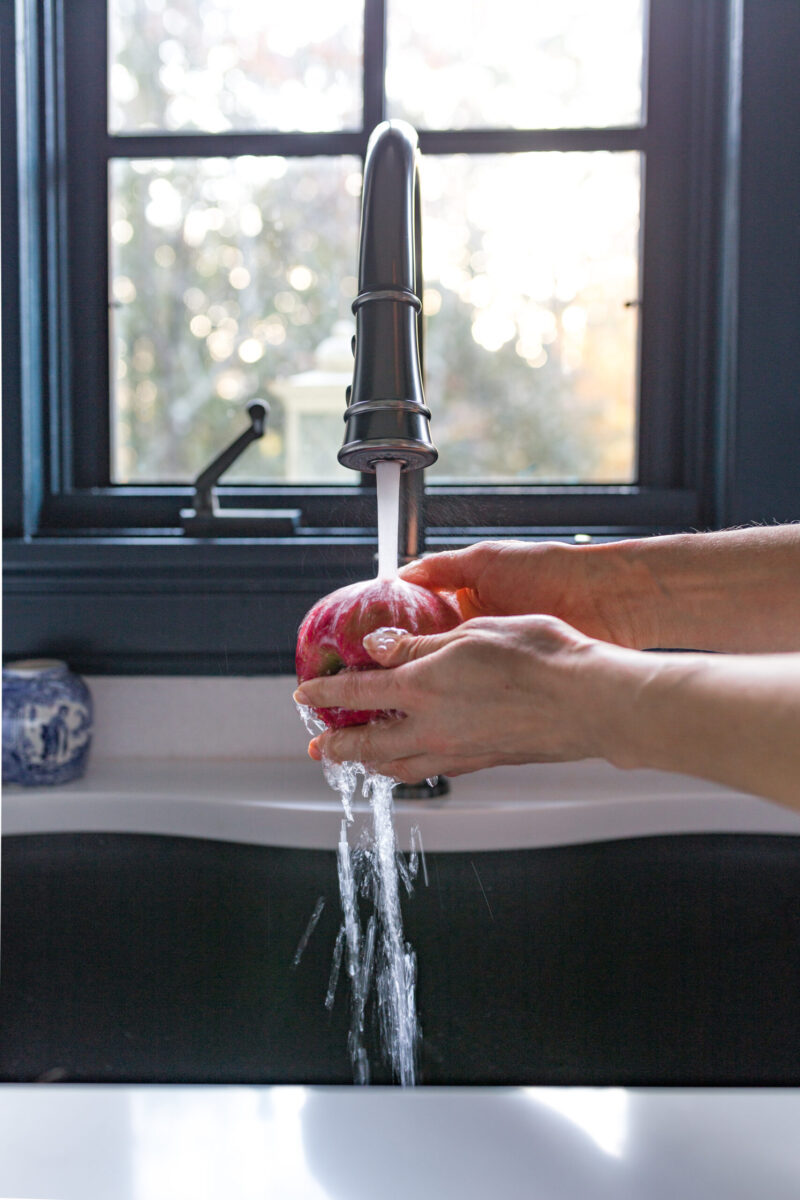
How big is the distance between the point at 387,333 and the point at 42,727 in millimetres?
662

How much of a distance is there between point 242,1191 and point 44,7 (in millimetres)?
1294

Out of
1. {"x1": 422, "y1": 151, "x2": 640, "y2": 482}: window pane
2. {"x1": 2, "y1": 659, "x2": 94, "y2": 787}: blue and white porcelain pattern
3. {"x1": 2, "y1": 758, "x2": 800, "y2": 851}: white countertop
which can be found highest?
{"x1": 422, "y1": 151, "x2": 640, "y2": 482}: window pane

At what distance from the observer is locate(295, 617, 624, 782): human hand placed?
444 millimetres

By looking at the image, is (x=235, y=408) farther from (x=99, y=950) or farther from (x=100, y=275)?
(x=99, y=950)

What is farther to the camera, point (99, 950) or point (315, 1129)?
point (99, 950)

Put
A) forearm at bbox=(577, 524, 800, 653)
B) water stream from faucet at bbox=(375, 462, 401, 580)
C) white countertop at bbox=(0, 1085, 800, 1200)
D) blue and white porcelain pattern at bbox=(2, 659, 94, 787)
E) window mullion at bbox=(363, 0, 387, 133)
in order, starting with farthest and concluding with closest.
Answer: window mullion at bbox=(363, 0, 387, 133) < blue and white porcelain pattern at bbox=(2, 659, 94, 787) < forearm at bbox=(577, 524, 800, 653) < water stream from faucet at bbox=(375, 462, 401, 580) < white countertop at bbox=(0, 1085, 800, 1200)

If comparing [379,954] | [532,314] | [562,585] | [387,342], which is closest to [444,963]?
[379,954]

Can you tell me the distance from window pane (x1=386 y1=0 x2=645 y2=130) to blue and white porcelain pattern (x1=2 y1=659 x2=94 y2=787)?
80cm

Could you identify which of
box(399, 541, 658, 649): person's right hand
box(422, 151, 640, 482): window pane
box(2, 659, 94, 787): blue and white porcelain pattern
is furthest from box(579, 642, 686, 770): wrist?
box(422, 151, 640, 482): window pane

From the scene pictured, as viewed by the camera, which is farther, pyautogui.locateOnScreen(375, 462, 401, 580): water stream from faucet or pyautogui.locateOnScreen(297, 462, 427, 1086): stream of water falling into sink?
pyautogui.locateOnScreen(297, 462, 427, 1086): stream of water falling into sink

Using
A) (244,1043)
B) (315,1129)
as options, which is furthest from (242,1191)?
(244,1043)

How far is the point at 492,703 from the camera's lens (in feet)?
1.55

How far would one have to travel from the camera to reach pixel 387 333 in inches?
18.7

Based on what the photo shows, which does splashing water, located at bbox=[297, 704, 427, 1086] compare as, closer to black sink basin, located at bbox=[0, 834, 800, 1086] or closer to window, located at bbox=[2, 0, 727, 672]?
black sink basin, located at bbox=[0, 834, 800, 1086]
